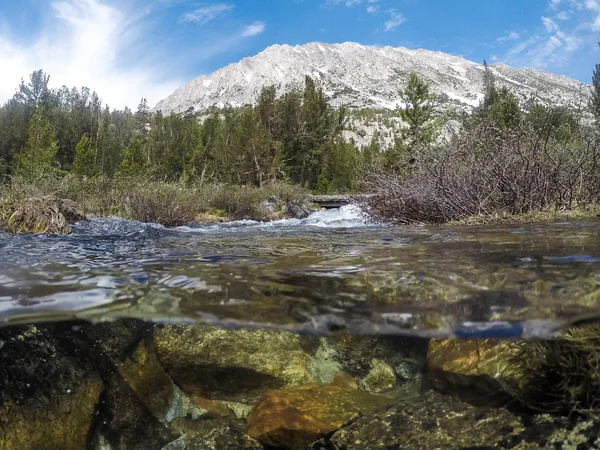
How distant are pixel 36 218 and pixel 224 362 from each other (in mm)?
6635

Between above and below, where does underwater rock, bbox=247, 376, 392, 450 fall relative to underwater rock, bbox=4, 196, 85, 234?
below

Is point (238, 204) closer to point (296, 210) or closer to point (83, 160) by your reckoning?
point (296, 210)

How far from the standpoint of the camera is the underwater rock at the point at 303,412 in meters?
2.77

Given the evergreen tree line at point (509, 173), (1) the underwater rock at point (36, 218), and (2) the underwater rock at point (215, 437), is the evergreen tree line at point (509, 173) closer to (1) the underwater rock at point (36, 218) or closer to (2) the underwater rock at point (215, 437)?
(2) the underwater rock at point (215, 437)

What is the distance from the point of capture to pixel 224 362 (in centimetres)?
336

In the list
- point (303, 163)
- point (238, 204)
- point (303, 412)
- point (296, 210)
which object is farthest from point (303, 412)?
point (303, 163)

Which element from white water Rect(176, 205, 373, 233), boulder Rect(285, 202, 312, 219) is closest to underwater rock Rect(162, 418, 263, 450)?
white water Rect(176, 205, 373, 233)

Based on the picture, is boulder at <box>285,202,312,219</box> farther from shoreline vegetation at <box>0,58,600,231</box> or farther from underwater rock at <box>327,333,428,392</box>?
underwater rock at <box>327,333,428,392</box>

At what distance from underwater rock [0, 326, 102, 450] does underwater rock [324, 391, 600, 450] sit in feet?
5.02

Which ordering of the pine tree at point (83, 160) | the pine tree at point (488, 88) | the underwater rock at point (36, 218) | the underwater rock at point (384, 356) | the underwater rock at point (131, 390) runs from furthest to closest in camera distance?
the pine tree at point (488, 88)
the pine tree at point (83, 160)
the underwater rock at point (36, 218)
the underwater rock at point (384, 356)
the underwater rock at point (131, 390)

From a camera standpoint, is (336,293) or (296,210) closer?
(336,293)

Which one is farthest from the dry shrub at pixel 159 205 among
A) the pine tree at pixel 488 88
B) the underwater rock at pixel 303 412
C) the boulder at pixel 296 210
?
the pine tree at pixel 488 88

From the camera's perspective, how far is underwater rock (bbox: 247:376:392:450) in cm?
277

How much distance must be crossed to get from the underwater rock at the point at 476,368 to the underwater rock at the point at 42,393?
2303 millimetres
